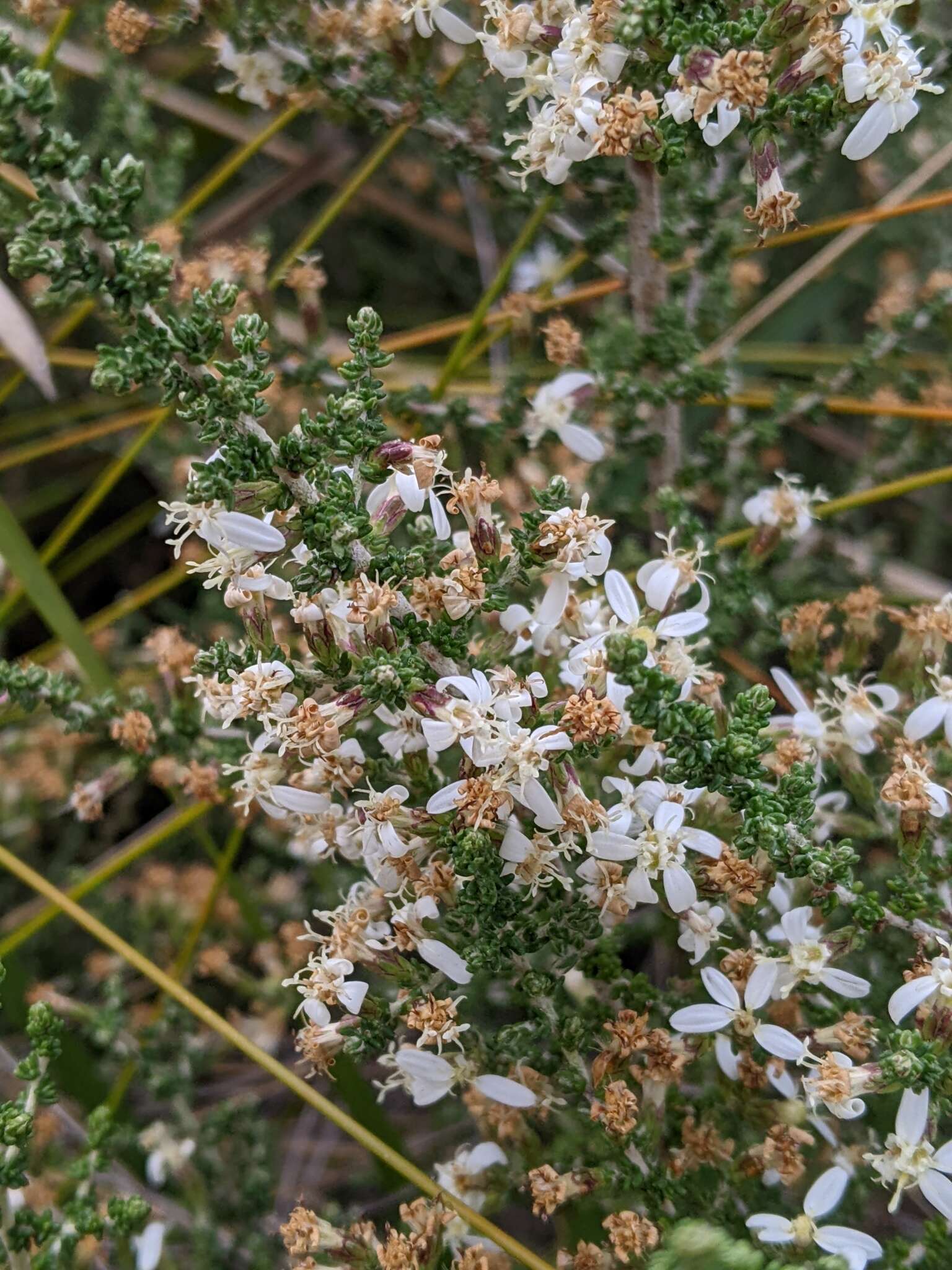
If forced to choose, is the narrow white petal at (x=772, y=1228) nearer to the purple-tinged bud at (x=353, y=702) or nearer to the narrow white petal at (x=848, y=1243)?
the narrow white petal at (x=848, y=1243)

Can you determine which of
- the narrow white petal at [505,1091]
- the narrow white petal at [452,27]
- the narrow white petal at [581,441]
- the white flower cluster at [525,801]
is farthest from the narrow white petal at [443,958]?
the narrow white petal at [452,27]

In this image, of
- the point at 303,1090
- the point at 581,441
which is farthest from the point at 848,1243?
the point at 581,441

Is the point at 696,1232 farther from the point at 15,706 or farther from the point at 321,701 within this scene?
the point at 15,706

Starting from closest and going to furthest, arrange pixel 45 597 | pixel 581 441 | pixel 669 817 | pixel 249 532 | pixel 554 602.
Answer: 1. pixel 249 532
2. pixel 669 817
3. pixel 554 602
4. pixel 581 441
5. pixel 45 597

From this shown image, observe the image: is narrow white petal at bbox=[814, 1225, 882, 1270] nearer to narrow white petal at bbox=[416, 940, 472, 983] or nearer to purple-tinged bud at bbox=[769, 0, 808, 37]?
narrow white petal at bbox=[416, 940, 472, 983]

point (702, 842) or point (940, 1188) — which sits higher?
point (702, 842)

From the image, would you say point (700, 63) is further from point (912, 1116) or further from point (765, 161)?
point (912, 1116)

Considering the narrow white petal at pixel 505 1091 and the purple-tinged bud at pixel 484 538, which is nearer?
the purple-tinged bud at pixel 484 538

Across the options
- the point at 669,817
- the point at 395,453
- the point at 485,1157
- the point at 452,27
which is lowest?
the point at 485,1157

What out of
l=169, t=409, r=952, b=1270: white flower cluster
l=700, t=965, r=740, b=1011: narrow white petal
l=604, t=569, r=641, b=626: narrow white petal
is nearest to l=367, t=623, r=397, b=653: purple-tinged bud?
l=169, t=409, r=952, b=1270: white flower cluster
